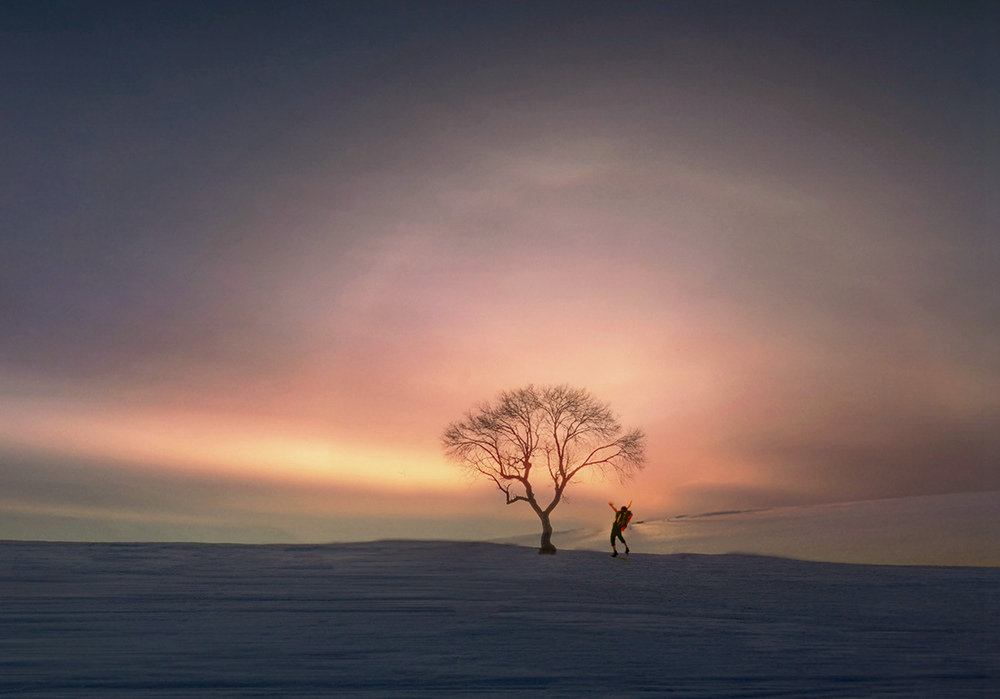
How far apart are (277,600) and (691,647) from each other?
35.4 ft

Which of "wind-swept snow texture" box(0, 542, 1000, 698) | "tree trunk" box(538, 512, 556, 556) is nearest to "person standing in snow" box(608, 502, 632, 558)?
"tree trunk" box(538, 512, 556, 556)

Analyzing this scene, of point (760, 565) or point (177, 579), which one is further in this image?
point (760, 565)

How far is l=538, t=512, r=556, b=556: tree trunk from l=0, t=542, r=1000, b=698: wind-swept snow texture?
12313 mm

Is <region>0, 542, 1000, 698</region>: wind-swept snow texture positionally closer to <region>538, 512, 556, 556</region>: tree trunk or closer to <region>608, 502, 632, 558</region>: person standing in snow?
<region>608, 502, 632, 558</region>: person standing in snow

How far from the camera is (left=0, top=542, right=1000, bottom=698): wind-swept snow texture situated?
33.3 ft

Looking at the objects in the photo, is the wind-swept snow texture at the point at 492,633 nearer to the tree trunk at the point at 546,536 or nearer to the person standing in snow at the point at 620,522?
the person standing in snow at the point at 620,522

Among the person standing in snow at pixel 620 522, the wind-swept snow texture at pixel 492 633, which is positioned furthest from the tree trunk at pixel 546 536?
the wind-swept snow texture at pixel 492 633

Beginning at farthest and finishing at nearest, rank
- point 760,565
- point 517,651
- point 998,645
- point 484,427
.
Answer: point 484,427 → point 760,565 → point 998,645 → point 517,651

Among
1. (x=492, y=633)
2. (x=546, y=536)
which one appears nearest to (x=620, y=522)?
(x=546, y=536)

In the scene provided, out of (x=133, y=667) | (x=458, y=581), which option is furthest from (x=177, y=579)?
(x=133, y=667)

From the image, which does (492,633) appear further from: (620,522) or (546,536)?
(546,536)

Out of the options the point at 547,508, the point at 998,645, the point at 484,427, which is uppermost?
the point at 484,427

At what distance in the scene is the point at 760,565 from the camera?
29828 millimetres

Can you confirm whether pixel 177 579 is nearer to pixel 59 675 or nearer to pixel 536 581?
pixel 536 581
